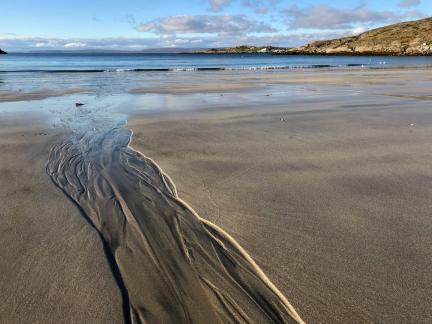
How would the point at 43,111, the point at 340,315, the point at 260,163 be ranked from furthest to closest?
the point at 43,111 → the point at 260,163 → the point at 340,315

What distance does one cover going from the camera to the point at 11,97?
51.7 ft

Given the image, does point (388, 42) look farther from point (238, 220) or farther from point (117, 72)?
point (238, 220)

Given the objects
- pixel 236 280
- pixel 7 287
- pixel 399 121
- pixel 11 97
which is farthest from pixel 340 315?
pixel 11 97

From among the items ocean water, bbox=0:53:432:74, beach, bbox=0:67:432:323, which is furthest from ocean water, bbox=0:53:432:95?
beach, bbox=0:67:432:323

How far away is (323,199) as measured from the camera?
15.3ft

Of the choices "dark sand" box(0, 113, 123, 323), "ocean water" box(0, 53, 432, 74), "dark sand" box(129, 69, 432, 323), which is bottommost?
"dark sand" box(0, 113, 123, 323)

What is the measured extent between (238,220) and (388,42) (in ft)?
407

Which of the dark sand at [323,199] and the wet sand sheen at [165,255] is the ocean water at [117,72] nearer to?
the dark sand at [323,199]

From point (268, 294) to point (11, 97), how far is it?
16.0m

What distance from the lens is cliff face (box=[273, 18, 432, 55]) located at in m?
101

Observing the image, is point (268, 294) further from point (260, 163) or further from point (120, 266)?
point (260, 163)

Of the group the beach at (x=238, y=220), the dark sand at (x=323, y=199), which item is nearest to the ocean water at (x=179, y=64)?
the dark sand at (x=323, y=199)

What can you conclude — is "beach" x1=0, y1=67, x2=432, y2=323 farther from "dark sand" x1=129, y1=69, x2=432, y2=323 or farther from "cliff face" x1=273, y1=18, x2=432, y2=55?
"cliff face" x1=273, y1=18, x2=432, y2=55

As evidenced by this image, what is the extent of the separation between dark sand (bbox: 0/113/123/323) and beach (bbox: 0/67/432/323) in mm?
11
